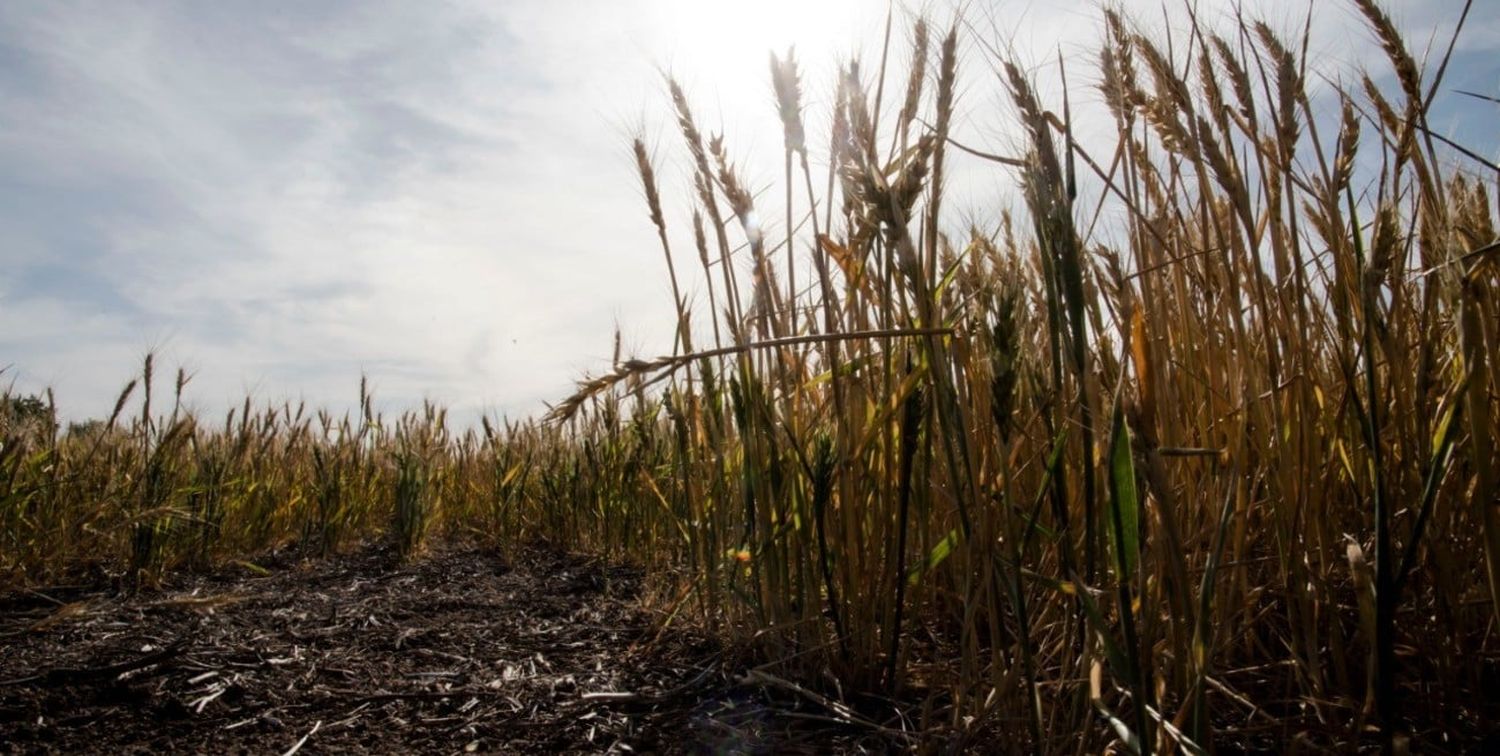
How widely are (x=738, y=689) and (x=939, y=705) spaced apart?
15.6 inches

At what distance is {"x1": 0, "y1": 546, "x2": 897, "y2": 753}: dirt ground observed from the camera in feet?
4.85

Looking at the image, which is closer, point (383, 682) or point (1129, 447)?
point (1129, 447)

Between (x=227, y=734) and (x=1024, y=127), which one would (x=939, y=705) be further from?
(x=227, y=734)

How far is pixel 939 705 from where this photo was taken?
1.47m

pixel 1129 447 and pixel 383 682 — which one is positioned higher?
pixel 1129 447

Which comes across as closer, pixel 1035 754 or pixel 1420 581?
pixel 1035 754

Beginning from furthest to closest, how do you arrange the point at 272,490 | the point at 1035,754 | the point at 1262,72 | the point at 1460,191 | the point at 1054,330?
the point at 272,490 → the point at 1460,191 → the point at 1262,72 → the point at 1035,754 → the point at 1054,330

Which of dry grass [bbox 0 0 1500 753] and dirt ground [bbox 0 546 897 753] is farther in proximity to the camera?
dirt ground [bbox 0 546 897 753]

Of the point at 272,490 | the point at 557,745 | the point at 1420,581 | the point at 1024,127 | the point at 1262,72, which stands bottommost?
the point at 557,745

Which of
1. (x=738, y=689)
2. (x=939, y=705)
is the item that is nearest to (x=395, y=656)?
(x=738, y=689)

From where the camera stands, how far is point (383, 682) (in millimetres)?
1836

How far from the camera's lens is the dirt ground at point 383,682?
4.85 ft

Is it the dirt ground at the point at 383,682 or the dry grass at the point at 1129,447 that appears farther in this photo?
the dirt ground at the point at 383,682

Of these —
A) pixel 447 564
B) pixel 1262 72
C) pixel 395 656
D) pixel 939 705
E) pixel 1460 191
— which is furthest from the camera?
pixel 447 564
